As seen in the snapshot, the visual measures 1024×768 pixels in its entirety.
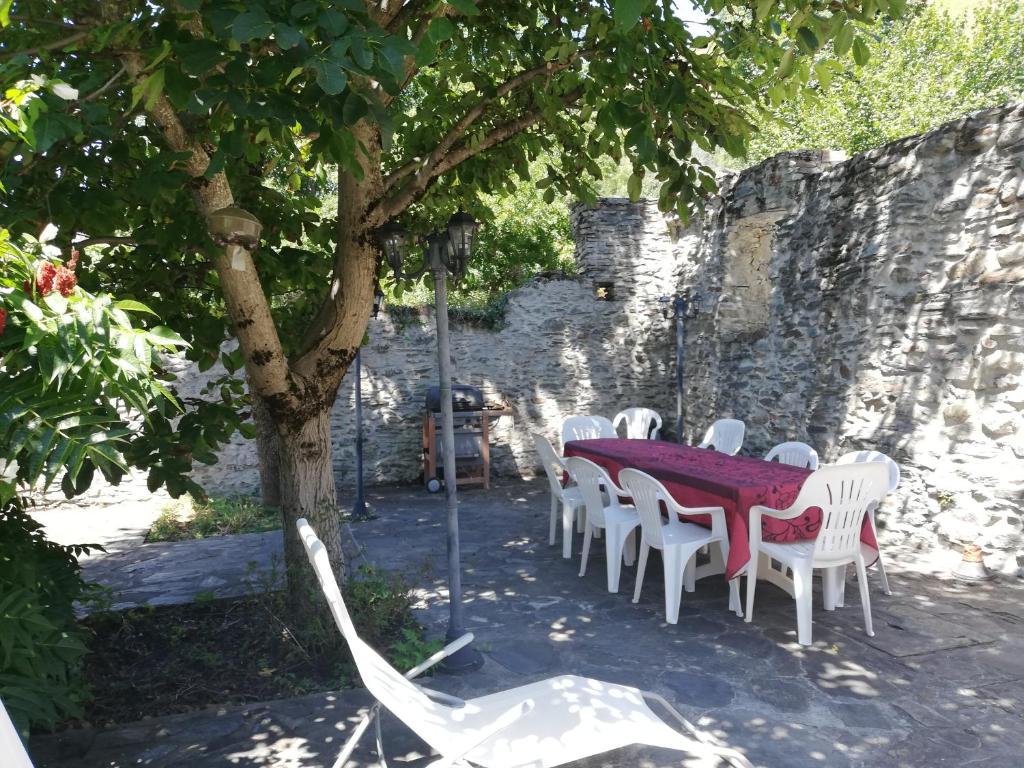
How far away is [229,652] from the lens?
3.69m

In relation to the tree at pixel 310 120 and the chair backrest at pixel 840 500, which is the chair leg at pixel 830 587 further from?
the tree at pixel 310 120

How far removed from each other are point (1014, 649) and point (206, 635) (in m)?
4.23

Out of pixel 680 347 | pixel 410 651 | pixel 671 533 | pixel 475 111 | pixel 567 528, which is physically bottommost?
pixel 410 651

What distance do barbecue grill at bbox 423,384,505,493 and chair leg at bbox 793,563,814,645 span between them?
5.15 metres

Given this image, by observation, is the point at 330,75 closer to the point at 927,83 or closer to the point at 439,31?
the point at 439,31

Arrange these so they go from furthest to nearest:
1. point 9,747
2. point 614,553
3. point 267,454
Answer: point 267,454 < point 614,553 < point 9,747

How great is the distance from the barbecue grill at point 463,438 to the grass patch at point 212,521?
2023 mm

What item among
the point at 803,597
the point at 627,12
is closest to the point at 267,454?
the point at 803,597

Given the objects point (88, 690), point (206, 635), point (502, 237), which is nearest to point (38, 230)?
point (88, 690)

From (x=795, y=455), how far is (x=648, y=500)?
1865 millimetres

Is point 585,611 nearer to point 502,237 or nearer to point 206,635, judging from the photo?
point 206,635

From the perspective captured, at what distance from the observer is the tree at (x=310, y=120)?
2.12 metres

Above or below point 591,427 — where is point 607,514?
below

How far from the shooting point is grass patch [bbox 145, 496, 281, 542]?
6500mm
